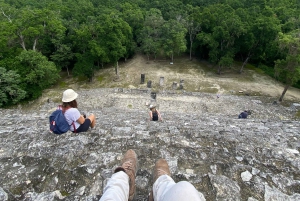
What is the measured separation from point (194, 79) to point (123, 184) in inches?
781

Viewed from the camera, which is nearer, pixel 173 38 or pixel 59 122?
pixel 59 122

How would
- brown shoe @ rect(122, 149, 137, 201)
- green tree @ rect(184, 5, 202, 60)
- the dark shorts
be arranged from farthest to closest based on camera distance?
green tree @ rect(184, 5, 202, 60)
the dark shorts
brown shoe @ rect(122, 149, 137, 201)

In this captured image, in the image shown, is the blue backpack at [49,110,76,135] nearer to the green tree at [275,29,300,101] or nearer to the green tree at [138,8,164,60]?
the green tree at [275,29,300,101]

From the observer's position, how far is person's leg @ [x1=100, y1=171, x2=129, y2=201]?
8.46ft

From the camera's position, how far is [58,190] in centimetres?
342

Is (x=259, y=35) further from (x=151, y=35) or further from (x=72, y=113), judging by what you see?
(x=72, y=113)

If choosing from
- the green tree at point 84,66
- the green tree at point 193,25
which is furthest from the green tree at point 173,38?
the green tree at point 84,66

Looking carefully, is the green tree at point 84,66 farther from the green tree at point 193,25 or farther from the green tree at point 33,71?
the green tree at point 193,25

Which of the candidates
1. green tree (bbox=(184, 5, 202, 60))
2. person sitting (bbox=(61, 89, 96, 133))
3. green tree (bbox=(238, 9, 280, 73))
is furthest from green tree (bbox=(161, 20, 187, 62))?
person sitting (bbox=(61, 89, 96, 133))

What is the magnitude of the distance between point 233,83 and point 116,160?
18909 mm

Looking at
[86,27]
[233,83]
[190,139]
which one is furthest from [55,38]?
[190,139]

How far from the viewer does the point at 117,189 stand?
277cm

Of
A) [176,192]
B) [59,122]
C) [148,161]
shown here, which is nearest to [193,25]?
[59,122]

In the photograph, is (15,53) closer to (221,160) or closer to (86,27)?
(86,27)
